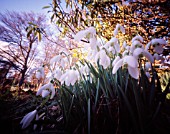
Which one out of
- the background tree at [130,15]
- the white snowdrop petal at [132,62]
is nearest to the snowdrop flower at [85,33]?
the white snowdrop petal at [132,62]

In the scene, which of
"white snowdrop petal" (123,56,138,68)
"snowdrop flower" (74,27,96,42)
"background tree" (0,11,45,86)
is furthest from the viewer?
"background tree" (0,11,45,86)

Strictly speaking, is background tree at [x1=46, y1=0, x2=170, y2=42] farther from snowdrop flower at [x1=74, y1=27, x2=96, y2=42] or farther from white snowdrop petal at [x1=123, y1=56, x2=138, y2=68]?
white snowdrop petal at [x1=123, y1=56, x2=138, y2=68]

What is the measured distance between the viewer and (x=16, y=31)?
11.3 meters

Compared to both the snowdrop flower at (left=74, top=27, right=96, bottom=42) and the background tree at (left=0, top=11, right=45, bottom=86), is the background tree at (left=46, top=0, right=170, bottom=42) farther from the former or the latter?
the background tree at (left=0, top=11, right=45, bottom=86)

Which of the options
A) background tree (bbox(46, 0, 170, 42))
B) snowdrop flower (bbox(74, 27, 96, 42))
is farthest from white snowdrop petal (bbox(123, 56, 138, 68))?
background tree (bbox(46, 0, 170, 42))

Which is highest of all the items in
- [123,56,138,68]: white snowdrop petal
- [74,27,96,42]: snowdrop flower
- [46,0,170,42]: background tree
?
[46,0,170,42]: background tree

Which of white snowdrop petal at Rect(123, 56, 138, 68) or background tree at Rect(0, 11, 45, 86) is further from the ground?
background tree at Rect(0, 11, 45, 86)

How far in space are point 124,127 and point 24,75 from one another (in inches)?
543

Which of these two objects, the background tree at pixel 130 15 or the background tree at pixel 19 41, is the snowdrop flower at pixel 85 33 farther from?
the background tree at pixel 19 41

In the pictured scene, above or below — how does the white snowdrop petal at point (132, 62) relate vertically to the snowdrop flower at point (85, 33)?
below

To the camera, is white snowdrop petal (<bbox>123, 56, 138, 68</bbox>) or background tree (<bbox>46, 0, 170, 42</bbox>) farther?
background tree (<bbox>46, 0, 170, 42</bbox>)

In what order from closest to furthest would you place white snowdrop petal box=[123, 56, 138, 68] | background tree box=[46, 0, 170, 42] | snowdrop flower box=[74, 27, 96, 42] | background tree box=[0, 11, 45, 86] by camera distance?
white snowdrop petal box=[123, 56, 138, 68] < snowdrop flower box=[74, 27, 96, 42] < background tree box=[46, 0, 170, 42] < background tree box=[0, 11, 45, 86]

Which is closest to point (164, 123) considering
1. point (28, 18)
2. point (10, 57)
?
point (28, 18)

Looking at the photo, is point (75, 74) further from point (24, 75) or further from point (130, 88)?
point (24, 75)
